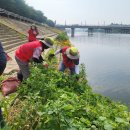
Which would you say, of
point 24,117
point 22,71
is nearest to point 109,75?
point 22,71

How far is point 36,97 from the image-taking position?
6.21 metres

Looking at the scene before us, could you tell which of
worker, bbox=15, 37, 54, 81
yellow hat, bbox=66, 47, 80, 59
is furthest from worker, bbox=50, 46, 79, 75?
worker, bbox=15, 37, 54, 81

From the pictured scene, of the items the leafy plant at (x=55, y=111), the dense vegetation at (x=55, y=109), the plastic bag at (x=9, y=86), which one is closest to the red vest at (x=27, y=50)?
the dense vegetation at (x=55, y=109)

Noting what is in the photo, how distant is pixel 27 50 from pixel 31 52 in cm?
11

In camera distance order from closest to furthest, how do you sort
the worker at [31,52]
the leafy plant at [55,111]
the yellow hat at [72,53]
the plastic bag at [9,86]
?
the leafy plant at [55,111], the worker at [31,52], the yellow hat at [72,53], the plastic bag at [9,86]

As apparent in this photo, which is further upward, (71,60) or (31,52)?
(31,52)

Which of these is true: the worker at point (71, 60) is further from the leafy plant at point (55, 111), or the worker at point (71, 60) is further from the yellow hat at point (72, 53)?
the leafy plant at point (55, 111)

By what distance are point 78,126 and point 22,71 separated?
12.2ft

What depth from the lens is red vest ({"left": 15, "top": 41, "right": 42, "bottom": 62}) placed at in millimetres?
8070

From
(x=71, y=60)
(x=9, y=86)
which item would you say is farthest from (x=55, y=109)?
(x=71, y=60)

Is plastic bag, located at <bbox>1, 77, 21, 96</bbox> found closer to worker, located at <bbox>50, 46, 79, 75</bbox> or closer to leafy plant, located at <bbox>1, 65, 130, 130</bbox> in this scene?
leafy plant, located at <bbox>1, 65, 130, 130</bbox>

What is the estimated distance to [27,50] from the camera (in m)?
8.17

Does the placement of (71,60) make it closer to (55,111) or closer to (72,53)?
(72,53)

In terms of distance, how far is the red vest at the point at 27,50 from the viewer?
26.5 ft
